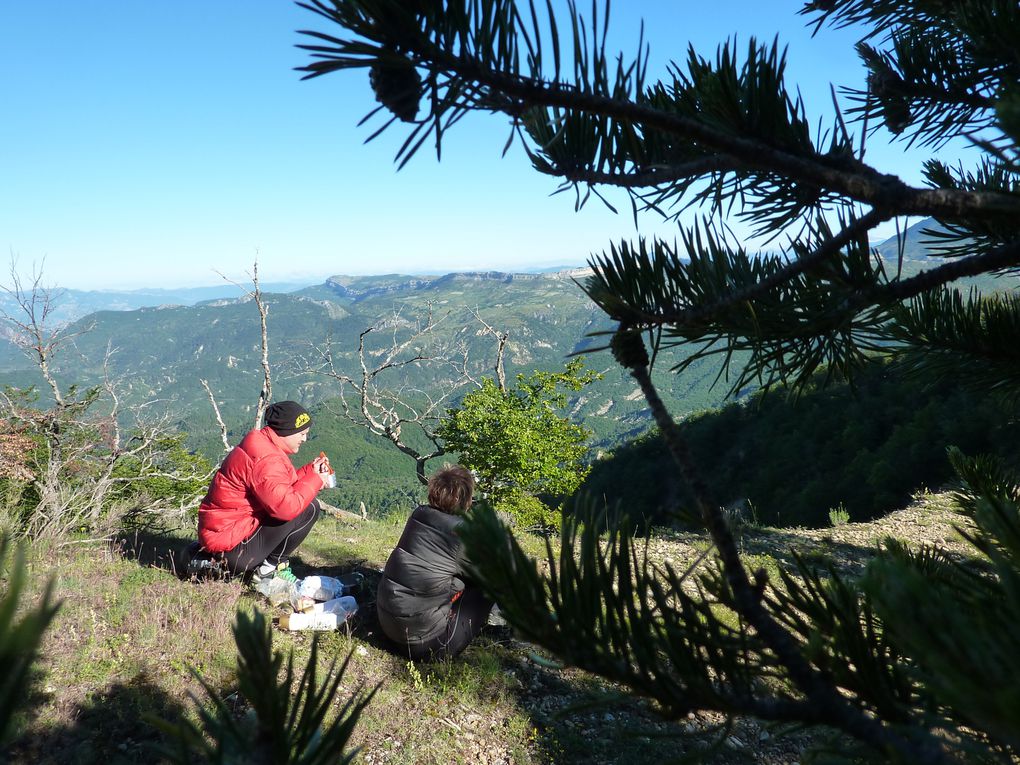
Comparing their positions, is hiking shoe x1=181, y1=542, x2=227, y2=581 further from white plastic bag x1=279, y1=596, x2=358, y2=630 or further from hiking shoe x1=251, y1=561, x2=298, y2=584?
white plastic bag x1=279, y1=596, x2=358, y2=630

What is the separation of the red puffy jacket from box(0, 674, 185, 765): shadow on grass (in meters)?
1.29

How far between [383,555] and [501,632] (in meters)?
2.61

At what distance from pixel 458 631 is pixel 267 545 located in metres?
1.85

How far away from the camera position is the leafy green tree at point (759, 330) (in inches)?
22.6

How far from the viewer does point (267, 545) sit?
4.84 metres

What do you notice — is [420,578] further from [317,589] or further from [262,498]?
[262,498]

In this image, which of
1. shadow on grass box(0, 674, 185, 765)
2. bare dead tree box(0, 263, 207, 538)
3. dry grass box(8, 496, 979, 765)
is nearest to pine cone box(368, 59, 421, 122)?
dry grass box(8, 496, 979, 765)

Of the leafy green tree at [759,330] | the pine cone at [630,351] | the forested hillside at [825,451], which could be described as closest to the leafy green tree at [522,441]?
the forested hillside at [825,451]

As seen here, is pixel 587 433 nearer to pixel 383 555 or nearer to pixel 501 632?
pixel 383 555

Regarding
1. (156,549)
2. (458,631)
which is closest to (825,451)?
(458,631)

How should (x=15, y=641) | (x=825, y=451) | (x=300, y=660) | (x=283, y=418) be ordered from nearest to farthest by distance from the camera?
1. (x=15, y=641)
2. (x=300, y=660)
3. (x=283, y=418)
4. (x=825, y=451)

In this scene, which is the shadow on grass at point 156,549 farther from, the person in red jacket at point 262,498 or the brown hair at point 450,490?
the brown hair at point 450,490

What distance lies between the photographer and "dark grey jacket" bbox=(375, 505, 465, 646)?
4035 millimetres

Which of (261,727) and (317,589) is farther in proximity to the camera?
(317,589)
